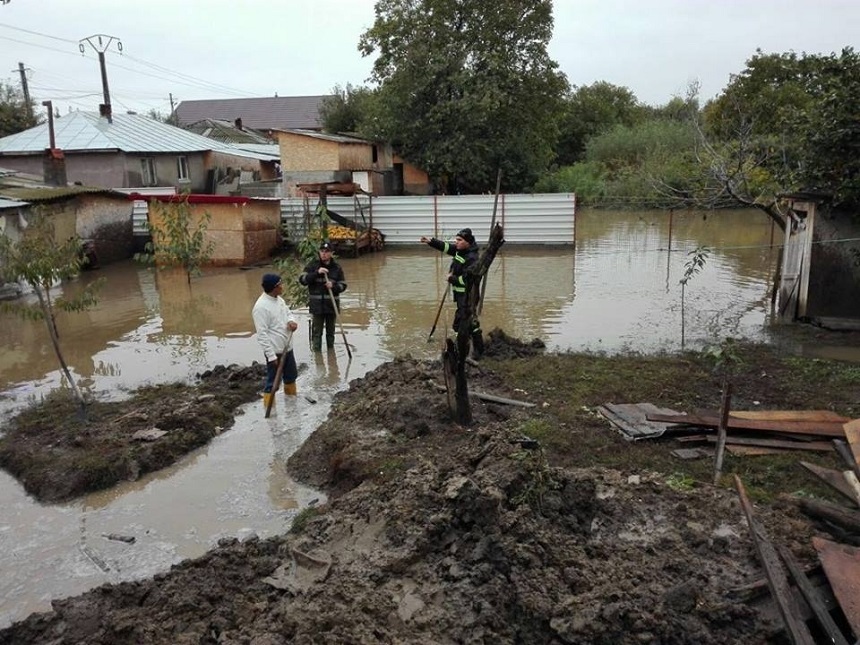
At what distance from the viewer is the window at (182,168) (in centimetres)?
2902

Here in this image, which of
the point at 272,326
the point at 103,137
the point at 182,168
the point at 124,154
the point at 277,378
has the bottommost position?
the point at 277,378

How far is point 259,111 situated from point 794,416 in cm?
5835

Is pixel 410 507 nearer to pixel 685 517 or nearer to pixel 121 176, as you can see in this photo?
pixel 685 517

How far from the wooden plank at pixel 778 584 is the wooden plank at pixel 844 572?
22 centimetres

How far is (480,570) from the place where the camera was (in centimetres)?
379

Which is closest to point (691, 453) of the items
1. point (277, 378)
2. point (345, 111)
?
point (277, 378)

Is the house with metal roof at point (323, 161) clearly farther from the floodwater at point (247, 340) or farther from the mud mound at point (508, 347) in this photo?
the mud mound at point (508, 347)

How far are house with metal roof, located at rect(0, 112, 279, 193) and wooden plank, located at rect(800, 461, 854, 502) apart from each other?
24283 millimetres

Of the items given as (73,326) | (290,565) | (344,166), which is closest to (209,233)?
(73,326)

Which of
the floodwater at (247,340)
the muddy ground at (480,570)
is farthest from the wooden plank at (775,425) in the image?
the floodwater at (247,340)

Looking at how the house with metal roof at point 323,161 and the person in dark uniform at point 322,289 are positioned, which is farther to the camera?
the house with metal roof at point 323,161

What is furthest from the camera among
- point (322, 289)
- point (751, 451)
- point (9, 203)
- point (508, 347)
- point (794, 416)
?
point (9, 203)

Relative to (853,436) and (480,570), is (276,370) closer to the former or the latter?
(480,570)

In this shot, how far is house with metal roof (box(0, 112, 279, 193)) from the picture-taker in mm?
26062
